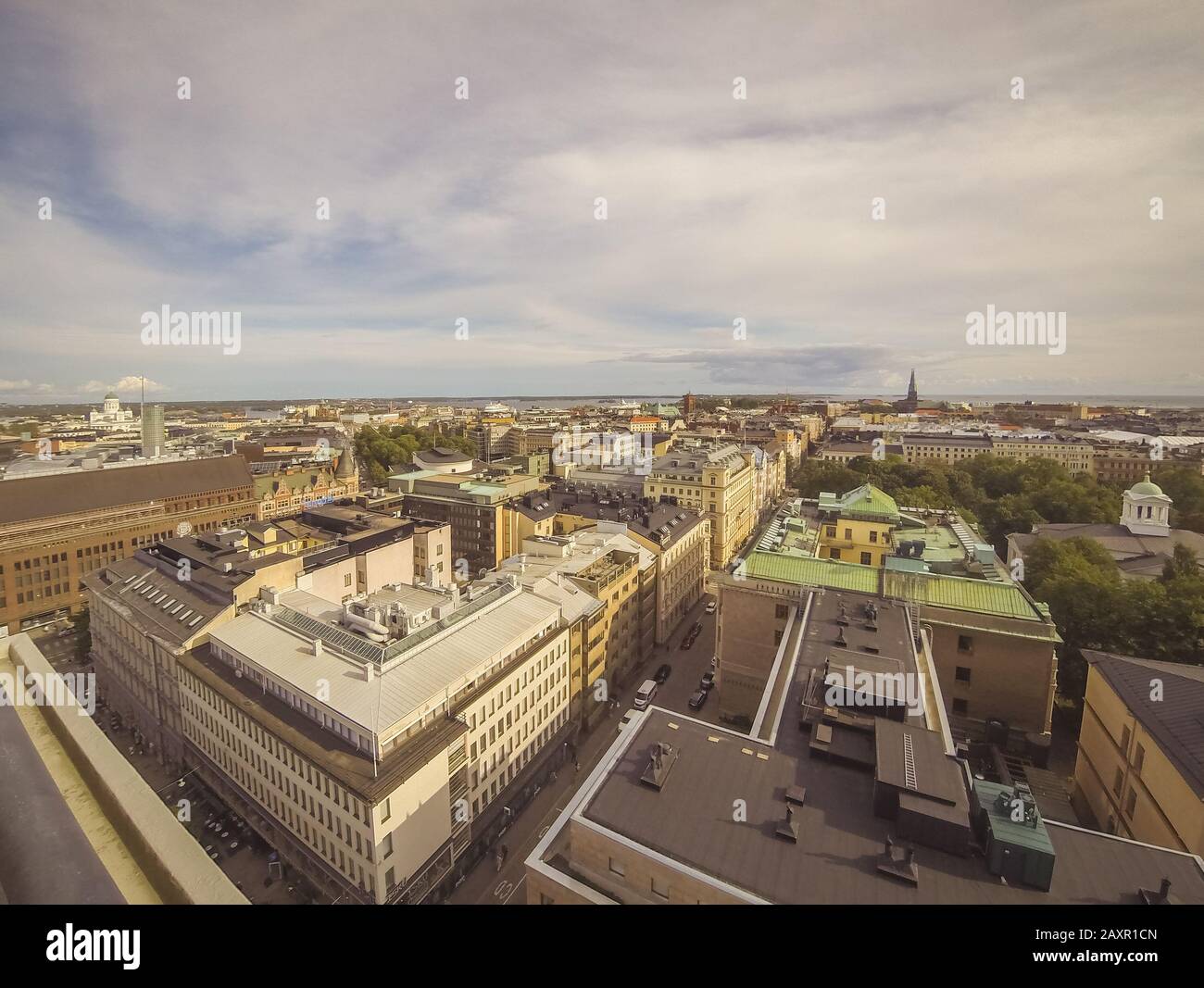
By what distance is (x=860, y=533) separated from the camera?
49500mm

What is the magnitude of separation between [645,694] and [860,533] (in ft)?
73.9

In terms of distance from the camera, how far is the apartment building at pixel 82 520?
57750 millimetres

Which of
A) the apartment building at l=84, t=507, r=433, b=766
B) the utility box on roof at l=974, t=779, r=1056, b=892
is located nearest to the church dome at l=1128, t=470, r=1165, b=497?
the utility box on roof at l=974, t=779, r=1056, b=892

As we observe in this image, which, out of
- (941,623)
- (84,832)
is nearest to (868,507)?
(941,623)

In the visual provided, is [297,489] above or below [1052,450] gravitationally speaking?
below

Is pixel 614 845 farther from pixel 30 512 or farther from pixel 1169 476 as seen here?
pixel 1169 476

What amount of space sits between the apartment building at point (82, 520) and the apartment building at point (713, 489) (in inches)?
2228

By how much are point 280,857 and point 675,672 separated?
2963 cm

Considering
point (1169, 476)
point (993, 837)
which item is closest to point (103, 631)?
point (993, 837)

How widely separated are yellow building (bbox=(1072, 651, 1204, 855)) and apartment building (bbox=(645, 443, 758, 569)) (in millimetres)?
42576

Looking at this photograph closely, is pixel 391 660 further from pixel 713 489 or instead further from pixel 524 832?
pixel 713 489

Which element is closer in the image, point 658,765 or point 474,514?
point 658,765
